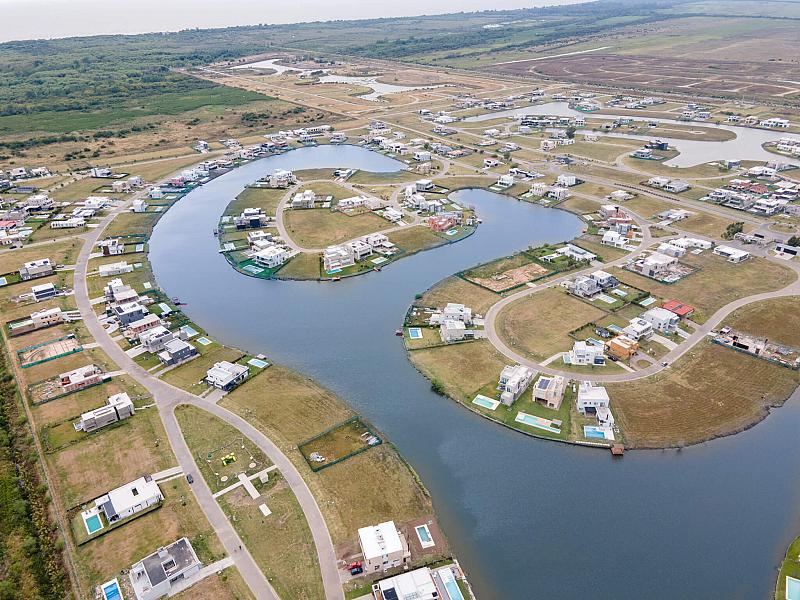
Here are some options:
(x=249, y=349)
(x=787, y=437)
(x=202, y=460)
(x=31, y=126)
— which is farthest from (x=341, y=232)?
(x=31, y=126)

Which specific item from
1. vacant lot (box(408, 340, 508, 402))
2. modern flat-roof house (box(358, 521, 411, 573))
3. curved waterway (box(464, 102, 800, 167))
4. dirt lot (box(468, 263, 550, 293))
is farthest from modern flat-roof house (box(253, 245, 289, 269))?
curved waterway (box(464, 102, 800, 167))

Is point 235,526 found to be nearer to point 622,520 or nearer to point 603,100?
point 622,520

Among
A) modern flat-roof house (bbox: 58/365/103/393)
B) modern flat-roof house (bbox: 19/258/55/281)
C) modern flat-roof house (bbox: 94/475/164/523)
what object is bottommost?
modern flat-roof house (bbox: 94/475/164/523)

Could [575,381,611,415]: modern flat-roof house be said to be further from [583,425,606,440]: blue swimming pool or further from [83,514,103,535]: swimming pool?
[83,514,103,535]: swimming pool

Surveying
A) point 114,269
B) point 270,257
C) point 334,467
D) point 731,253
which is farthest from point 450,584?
point 731,253

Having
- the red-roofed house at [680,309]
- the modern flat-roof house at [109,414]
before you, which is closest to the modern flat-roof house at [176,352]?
the modern flat-roof house at [109,414]

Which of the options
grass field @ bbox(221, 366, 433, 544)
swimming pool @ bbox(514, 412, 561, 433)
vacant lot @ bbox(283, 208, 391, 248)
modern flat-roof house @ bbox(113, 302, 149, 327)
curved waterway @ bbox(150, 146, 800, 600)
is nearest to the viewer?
curved waterway @ bbox(150, 146, 800, 600)

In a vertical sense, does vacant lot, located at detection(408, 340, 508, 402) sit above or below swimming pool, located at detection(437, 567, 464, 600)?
above
